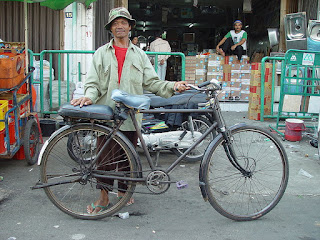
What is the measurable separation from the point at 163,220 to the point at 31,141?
2.50 meters

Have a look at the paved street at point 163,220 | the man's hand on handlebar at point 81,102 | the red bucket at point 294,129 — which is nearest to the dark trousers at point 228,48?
the red bucket at point 294,129

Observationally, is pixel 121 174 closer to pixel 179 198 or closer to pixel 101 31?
pixel 179 198

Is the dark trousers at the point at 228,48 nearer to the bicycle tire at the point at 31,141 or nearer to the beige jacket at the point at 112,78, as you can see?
the bicycle tire at the point at 31,141

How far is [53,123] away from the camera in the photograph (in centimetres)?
644

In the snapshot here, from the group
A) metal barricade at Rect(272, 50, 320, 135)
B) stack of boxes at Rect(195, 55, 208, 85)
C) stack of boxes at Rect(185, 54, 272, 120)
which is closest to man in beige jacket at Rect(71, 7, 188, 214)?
metal barricade at Rect(272, 50, 320, 135)

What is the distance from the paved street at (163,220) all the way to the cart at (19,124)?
17.3 inches

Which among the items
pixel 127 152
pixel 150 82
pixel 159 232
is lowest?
pixel 159 232

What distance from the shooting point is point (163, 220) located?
11.4 ft

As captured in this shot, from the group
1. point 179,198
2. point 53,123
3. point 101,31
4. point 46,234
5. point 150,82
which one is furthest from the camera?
point 101,31

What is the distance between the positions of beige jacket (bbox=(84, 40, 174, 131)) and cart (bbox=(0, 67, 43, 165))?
1449 mm

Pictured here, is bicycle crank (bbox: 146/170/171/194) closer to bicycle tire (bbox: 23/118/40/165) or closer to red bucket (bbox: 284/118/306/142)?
bicycle tire (bbox: 23/118/40/165)

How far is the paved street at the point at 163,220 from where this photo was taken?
125 inches

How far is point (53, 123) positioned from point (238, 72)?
19.7 ft

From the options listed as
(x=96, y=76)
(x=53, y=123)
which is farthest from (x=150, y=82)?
(x=53, y=123)
